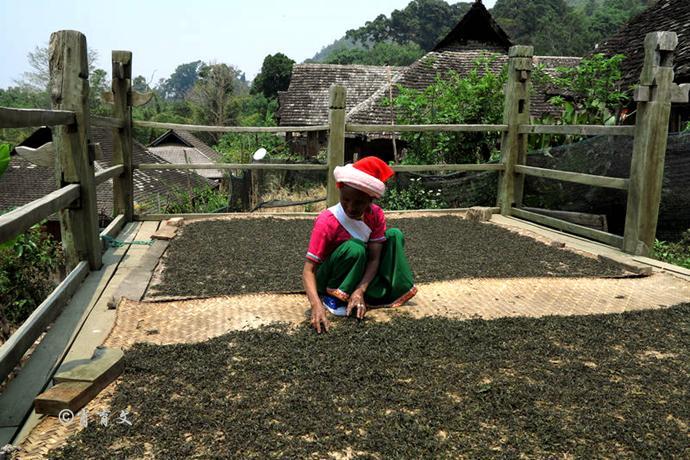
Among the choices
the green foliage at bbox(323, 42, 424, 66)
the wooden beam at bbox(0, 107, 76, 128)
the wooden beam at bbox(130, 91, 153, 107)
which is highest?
the green foliage at bbox(323, 42, 424, 66)

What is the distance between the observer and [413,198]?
6.45 meters

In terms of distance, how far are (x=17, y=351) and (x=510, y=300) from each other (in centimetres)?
225

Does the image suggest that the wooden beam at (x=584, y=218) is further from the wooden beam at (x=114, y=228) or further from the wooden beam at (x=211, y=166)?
the wooden beam at (x=114, y=228)

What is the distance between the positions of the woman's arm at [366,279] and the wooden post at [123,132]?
3.23 m

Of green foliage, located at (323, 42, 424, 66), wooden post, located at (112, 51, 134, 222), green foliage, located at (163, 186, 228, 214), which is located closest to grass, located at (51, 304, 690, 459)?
wooden post, located at (112, 51, 134, 222)

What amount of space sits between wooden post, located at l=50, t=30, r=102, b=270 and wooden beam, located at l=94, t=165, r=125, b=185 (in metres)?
0.35

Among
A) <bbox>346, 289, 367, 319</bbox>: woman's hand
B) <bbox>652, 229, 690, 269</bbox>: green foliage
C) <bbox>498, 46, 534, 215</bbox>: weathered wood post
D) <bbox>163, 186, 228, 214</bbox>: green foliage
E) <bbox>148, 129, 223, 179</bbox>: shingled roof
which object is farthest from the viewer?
<bbox>148, 129, 223, 179</bbox>: shingled roof

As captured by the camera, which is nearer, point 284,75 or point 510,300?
point 510,300

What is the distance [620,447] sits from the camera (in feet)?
5.09

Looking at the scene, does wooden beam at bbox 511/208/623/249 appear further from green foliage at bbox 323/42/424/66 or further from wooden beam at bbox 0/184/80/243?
green foliage at bbox 323/42/424/66

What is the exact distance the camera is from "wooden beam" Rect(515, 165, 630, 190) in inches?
166

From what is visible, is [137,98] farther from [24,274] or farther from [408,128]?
[408,128]

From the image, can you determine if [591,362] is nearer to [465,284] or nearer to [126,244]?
[465,284]

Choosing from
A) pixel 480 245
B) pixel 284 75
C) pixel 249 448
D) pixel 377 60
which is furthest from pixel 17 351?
pixel 377 60
